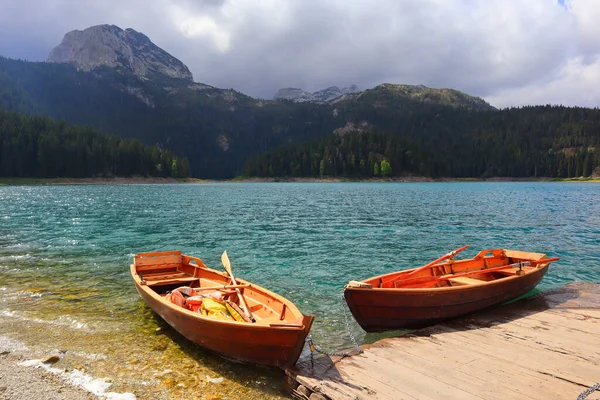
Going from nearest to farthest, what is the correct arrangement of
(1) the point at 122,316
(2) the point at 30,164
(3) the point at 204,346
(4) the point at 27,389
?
(4) the point at 27,389 < (3) the point at 204,346 < (1) the point at 122,316 < (2) the point at 30,164

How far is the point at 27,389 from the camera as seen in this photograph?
25.7ft

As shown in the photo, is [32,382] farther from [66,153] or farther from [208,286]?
[66,153]

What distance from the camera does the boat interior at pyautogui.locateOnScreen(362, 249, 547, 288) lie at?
40.4ft

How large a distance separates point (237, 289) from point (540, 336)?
332 inches

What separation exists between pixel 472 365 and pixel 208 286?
28.5 feet

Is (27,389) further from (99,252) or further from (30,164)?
(30,164)

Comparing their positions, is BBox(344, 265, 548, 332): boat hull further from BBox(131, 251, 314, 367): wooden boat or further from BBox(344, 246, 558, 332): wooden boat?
BBox(131, 251, 314, 367): wooden boat

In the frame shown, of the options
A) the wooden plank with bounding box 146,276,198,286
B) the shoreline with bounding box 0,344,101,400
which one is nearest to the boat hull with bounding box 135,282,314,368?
the shoreline with bounding box 0,344,101,400

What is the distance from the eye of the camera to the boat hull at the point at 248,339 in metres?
7.88

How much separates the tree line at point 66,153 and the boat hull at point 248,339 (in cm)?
→ 17203

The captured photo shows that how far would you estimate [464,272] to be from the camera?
47.6 ft

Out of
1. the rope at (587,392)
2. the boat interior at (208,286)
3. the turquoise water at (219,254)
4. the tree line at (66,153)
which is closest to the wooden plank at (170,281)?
the boat interior at (208,286)

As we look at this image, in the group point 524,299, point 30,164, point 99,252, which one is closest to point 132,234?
point 99,252

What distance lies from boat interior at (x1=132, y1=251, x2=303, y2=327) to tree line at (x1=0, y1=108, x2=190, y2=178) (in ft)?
542
